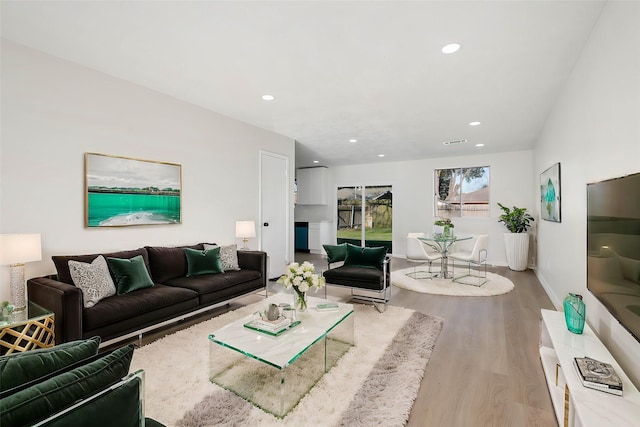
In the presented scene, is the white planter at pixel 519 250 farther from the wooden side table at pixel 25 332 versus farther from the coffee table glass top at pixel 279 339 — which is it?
the wooden side table at pixel 25 332

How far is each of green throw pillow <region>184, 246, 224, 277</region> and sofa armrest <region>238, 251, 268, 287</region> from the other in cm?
39

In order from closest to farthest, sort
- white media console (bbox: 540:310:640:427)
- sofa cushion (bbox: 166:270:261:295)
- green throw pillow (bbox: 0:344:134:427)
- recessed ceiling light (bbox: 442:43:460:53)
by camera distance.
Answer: green throw pillow (bbox: 0:344:134:427)
white media console (bbox: 540:310:640:427)
recessed ceiling light (bbox: 442:43:460:53)
sofa cushion (bbox: 166:270:261:295)

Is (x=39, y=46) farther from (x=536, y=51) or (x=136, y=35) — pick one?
(x=536, y=51)

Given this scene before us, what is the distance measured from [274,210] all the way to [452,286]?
3286 mm

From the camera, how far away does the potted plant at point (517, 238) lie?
249 inches

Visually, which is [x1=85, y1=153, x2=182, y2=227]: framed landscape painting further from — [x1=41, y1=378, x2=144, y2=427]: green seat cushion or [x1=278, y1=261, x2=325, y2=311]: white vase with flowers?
[x1=41, y1=378, x2=144, y2=427]: green seat cushion

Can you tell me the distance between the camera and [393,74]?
3.11 m

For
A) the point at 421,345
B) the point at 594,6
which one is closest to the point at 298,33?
the point at 594,6

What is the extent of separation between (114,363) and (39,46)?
3.11 meters

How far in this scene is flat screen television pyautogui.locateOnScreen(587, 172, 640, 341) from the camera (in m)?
1.50

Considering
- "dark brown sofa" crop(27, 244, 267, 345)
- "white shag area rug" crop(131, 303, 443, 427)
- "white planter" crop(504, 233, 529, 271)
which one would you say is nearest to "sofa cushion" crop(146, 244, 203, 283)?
"dark brown sofa" crop(27, 244, 267, 345)

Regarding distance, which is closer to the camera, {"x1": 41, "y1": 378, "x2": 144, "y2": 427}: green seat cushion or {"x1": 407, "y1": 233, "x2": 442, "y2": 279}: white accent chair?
{"x1": 41, "y1": 378, "x2": 144, "y2": 427}: green seat cushion

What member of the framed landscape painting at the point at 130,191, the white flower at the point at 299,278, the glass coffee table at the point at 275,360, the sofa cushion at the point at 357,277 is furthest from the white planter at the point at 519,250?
the framed landscape painting at the point at 130,191

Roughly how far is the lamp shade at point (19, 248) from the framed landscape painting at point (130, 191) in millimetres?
655
